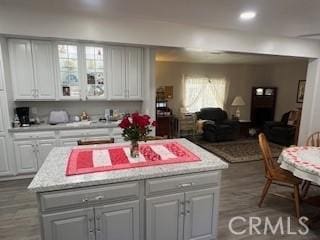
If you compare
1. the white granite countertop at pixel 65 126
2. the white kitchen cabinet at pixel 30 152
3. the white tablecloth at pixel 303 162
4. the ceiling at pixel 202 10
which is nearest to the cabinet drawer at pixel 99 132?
the white granite countertop at pixel 65 126

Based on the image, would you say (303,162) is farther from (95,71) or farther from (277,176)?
(95,71)

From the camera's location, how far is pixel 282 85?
7414 millimetres

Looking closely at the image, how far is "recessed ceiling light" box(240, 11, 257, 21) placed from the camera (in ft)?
9.25

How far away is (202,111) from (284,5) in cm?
453

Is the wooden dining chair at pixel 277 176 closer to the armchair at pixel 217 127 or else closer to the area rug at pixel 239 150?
the area rug at pixel 239 150

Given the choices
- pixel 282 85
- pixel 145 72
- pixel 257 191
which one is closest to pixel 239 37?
pixel 145 72

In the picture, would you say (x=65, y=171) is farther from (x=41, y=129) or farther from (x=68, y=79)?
(x=68, y=79)

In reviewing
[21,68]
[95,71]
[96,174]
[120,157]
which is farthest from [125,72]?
[96,174]

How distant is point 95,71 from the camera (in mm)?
3891

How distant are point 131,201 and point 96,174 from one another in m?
0.37

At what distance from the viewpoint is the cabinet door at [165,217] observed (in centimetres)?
184

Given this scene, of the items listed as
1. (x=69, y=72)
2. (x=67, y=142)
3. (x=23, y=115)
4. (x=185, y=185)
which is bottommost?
(x=67, y=142)

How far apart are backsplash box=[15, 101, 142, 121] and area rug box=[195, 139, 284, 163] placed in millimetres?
2272

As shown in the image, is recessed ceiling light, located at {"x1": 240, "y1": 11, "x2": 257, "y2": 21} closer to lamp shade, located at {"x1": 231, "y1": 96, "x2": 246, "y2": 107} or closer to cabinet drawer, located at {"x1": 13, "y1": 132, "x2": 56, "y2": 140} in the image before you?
cabinet drawer, located at {"x1": 13, "y1": 132, "x2": 56, "y2": 140}
